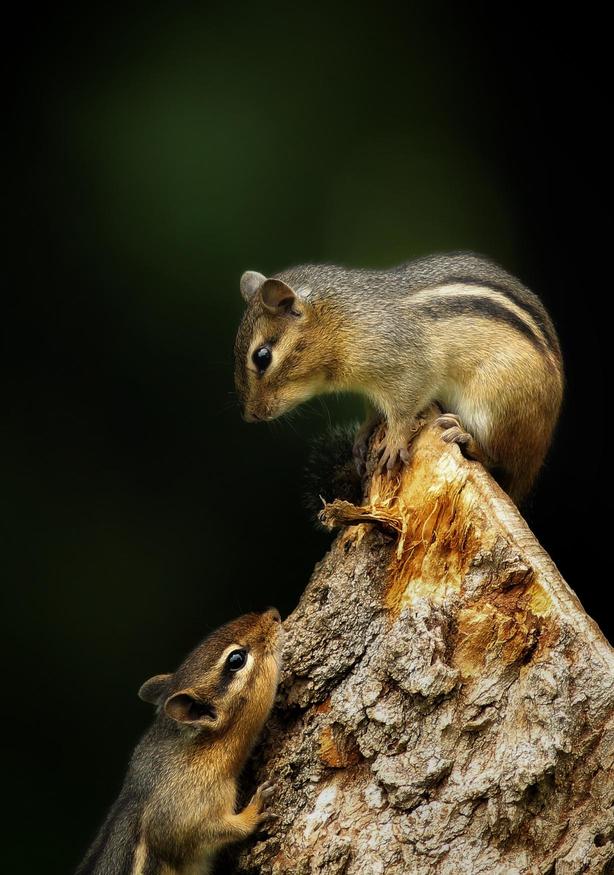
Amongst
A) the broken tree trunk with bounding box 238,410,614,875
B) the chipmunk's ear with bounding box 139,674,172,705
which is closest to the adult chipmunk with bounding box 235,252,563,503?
the broken tree trunk with bounding box 238,410,614,875

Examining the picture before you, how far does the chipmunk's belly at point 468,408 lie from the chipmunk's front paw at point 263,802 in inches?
46.3

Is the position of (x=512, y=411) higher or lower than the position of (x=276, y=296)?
lower

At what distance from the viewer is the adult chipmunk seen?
3.12 m

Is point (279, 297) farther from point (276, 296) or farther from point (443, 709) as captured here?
point (443, 709)

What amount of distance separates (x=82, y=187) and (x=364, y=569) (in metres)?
2.20

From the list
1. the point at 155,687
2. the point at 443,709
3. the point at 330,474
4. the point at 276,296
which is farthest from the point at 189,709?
the point at 276,296

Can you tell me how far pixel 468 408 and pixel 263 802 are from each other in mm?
1298

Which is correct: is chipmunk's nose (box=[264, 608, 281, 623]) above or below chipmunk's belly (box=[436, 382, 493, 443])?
below

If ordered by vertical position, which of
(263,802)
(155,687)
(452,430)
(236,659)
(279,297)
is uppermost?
(279,297)

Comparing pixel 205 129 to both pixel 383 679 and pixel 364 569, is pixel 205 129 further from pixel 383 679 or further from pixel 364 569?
pixel 383 679

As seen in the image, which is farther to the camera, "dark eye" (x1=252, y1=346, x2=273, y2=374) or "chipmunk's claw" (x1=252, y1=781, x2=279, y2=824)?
"dark eye" (x1=252, y1=346, x2=273, y2=374)

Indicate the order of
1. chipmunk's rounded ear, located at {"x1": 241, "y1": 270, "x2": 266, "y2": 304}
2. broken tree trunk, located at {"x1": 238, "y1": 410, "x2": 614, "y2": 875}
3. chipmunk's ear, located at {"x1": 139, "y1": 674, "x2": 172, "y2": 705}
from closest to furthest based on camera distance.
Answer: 1. broken tree trunk, located at {"x1": 238, "y1": 410, "x2": 614, "y2": 875}
2. chipmunk's ear, located at {"x1": 139, "y1": 674, "x2": 172, "y2": 705}
3. chipmunk's rounded ear, located at {"x1": 241, "y1": 270, "x2": 266, "y2": 304}

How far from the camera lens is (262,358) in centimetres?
311

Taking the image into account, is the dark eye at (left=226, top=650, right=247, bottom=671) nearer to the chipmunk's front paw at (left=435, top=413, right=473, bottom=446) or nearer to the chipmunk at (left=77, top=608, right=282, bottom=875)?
the chipmunk at (left=77, top=608, right=282, bottom=875)
